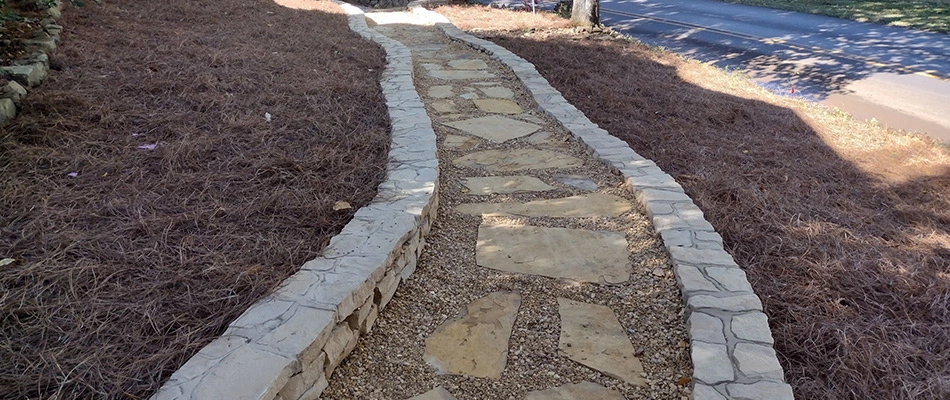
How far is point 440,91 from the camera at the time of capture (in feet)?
19.0

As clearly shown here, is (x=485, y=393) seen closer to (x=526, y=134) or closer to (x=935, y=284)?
(x=935, y=284)

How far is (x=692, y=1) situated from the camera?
18.3 metres

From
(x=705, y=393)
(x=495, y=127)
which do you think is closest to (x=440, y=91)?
(x=495, y=127)

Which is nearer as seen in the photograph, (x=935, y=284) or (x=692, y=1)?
(x=935, y=284)

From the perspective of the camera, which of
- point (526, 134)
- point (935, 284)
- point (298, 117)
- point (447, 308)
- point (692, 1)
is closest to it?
point (447, 308)

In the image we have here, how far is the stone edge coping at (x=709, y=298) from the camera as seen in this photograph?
78.4 inches

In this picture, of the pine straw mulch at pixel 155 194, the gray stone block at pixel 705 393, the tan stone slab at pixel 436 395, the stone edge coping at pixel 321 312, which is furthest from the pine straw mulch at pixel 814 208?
the pine straw mulch at pixel 155 194

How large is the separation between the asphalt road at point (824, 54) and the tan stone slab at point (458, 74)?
4.89 meters

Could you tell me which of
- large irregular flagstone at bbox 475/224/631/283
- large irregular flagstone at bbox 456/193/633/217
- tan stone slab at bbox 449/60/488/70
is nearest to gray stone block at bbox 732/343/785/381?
large irregular flagstone at bbox 475/224/631/283

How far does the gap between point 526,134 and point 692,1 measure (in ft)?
52.2

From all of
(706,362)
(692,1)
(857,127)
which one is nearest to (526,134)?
(706,362)

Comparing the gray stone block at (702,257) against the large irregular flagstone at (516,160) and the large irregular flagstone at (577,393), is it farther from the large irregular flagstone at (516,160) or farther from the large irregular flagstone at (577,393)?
the large irregular flagstone at (516,160)

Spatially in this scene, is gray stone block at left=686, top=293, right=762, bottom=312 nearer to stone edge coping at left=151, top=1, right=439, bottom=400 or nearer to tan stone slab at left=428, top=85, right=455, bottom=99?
stone edge coping at left=151, top=1, right=439, bottom=400

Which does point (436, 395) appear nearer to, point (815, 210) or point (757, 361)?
point (757, 361)
